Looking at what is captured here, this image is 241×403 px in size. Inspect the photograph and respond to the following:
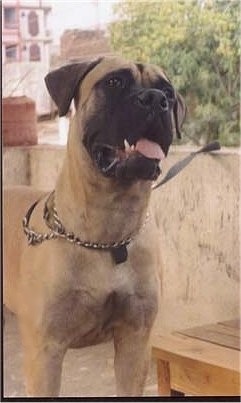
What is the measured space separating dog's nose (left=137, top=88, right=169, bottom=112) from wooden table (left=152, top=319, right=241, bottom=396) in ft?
A: 1.23

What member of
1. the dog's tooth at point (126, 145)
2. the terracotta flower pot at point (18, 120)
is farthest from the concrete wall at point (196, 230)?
the dog's tooth at point (126, 145)

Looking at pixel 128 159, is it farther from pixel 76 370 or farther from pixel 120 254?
pixel 76 370

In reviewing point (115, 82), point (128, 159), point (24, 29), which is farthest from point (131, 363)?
point (24, 29)

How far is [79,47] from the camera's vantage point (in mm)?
1341

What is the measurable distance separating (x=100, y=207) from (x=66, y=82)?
194mm

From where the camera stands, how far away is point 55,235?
1.29 m

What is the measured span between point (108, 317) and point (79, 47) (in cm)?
43

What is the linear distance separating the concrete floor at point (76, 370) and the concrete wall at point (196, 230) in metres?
0.11

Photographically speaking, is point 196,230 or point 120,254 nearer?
point 120,254

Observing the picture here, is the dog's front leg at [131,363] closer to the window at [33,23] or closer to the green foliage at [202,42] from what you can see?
the green foliage at [202,42]

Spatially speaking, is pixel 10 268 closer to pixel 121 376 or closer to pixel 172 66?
pixel 121 376

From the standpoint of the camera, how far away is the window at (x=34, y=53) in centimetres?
136

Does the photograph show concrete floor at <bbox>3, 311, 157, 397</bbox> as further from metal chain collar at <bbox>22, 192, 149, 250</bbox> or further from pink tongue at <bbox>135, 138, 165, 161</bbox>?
pink tongue at <bbox>135, 138, 165, 161</bbox>

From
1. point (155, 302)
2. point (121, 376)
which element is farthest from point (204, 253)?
point (121, 376)
